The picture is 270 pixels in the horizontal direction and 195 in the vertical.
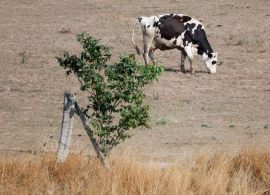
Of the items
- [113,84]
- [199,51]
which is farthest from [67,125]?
[199,51]

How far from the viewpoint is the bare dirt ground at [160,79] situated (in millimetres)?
15688

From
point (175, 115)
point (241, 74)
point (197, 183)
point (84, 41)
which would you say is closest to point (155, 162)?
point (197, 183)

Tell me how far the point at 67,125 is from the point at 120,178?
4.52ft

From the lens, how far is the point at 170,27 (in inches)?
961

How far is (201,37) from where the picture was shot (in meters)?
24.6

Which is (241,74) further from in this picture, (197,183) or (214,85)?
(197,183)

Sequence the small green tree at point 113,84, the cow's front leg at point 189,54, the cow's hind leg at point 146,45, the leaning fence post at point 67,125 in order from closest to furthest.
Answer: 1. the leaning fence post at point 67,125
2. the small green tree at point 113,84
3. the cow's front leg at point 189,54
4. the cow's hind leg at point 146,45

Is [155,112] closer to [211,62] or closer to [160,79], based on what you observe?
[160,79]

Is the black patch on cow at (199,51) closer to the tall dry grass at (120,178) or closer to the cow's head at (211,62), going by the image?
the cow's head at (211,62)

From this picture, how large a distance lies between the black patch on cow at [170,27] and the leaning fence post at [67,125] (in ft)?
39.2

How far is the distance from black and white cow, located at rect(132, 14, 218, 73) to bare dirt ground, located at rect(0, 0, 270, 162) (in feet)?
2.22

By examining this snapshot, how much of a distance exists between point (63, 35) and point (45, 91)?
983 centimetres

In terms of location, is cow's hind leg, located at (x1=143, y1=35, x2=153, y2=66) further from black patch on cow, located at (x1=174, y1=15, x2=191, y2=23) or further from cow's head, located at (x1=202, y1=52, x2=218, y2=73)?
cow's head, located at (x1=202, y1=52, x2=218, y2=73)

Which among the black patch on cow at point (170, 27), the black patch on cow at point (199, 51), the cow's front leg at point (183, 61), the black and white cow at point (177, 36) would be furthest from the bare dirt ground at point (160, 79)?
the black patch on cow at point (170, 27)
